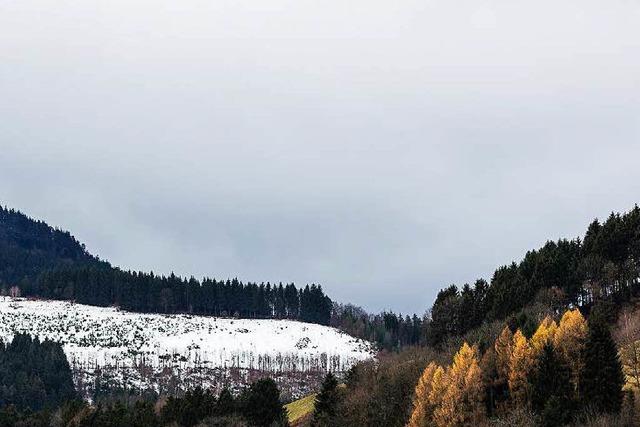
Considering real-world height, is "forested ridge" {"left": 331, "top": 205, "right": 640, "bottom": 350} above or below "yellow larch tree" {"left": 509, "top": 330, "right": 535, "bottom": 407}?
above

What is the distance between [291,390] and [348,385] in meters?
86.7

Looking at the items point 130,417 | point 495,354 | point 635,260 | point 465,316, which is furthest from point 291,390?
point 495,354

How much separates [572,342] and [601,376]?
5.34m

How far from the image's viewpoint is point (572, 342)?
6875 cm

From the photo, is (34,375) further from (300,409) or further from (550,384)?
(550,384)

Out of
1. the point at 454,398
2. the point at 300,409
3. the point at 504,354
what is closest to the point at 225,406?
the point at 300,409

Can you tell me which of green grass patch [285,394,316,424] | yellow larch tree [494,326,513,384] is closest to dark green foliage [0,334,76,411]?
green grass patch [285,394,316,424]

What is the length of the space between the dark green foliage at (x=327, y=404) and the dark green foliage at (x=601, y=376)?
3298cm

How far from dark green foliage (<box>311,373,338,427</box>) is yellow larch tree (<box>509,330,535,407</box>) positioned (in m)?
25.2

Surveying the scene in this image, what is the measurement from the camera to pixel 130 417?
99.4m

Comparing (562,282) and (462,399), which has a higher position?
(562,282)

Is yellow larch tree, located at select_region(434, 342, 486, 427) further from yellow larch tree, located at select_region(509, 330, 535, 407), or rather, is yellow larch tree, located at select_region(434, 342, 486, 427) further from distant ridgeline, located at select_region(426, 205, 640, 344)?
distant ridgeline, located at select_region(426, 205, 640, 344)

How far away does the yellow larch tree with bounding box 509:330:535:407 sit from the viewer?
68375 millimetres

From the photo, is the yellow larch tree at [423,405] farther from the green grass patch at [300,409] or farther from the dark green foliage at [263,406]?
the green grass patch at [300,409]
